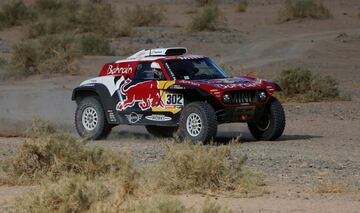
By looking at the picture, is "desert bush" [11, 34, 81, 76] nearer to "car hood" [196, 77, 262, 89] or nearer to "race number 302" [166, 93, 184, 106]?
"race number 302" [166, 93, 184, 106]

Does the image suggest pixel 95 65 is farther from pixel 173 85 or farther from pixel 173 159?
pixel 173 159

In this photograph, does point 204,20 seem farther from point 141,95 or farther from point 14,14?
point 141,95

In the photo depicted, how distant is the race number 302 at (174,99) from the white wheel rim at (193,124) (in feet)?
1.63

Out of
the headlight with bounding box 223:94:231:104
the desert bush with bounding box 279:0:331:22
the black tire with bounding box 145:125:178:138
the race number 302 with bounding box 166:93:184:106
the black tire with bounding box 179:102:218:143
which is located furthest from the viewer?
the desert bush with bounding box 279:0:331:22

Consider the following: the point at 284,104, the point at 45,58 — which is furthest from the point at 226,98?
the point at 45,58

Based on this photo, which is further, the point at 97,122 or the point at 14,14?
the point at 14,14

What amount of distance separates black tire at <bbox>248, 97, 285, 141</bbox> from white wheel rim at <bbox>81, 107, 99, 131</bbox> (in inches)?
116

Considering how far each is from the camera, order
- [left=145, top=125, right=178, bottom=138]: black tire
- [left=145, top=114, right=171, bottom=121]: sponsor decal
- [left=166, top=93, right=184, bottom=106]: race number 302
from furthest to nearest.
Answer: [left=145, top=125, right=178, bottom=138]: black tire, [left=145, top=114, right=171, bottom=121]: sponsor decal, [left=166, top=93, right=184, bottom=106]: race number 302

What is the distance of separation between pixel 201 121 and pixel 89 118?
9.89ft

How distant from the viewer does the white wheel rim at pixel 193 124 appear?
60.7 ft

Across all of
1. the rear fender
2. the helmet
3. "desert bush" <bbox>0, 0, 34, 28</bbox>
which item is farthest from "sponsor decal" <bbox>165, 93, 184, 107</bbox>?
"desert bush" <bbox>0, 0, 34, 28</bbox>

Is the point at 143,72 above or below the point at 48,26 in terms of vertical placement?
below

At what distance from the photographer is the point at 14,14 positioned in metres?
54.7

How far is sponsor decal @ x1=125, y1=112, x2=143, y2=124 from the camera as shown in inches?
778
